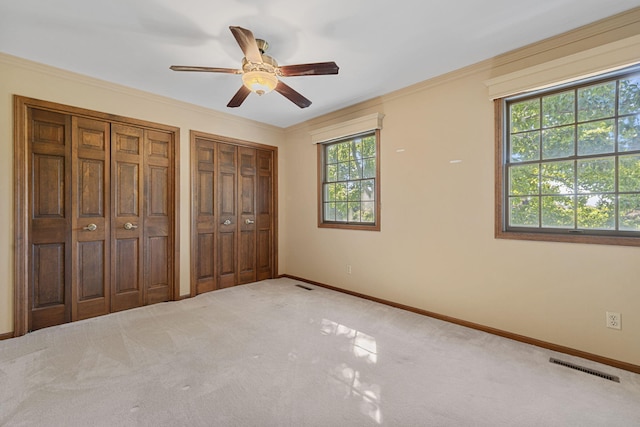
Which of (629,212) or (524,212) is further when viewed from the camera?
(524,212)

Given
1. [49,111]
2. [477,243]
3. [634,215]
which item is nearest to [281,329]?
[477,243]

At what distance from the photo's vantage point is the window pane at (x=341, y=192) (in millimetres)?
4070

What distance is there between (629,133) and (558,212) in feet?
2.35

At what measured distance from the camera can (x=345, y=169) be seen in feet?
13.3

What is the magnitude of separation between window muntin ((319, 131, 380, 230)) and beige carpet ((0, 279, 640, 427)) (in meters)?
1.47

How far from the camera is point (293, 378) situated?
193 cm

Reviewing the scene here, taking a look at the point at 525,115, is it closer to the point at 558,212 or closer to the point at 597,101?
the point at 597,101

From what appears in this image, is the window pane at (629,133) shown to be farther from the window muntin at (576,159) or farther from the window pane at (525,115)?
the window pane at (525,115)

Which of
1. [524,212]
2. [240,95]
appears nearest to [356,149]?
[240,95]

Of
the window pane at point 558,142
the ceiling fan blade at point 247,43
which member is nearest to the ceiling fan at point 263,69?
the ceiling fan blade at point 247,43

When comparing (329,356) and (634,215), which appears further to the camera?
(329,356)

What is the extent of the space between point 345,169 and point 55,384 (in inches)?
140

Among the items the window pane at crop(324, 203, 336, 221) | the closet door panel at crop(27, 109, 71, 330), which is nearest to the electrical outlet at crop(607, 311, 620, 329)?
the window pane at crop(324, 203, 336, 221)

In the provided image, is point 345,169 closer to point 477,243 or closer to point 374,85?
point 374,85
